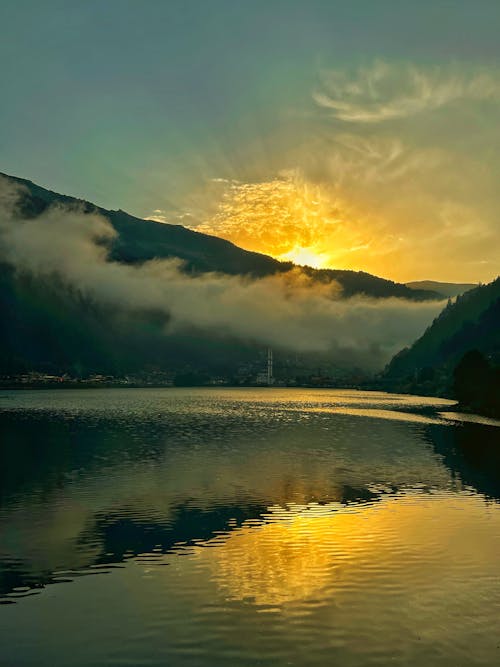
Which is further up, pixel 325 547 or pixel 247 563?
pixel 325 547

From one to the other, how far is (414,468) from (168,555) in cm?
5228

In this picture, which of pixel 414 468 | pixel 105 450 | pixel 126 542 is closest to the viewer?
pixel 126 542

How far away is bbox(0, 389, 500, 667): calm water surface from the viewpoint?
2892 centimetres

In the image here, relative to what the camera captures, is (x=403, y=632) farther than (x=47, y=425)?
No

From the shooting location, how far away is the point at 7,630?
3008 cm

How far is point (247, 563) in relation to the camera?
41312 mm

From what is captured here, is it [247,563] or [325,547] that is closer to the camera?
[247,563]

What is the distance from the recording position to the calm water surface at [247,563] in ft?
94.9

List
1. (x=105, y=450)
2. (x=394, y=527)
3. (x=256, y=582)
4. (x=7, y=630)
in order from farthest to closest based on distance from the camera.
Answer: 1. (x=105, y=450)
2. (x=394, y=527)
3. (x=256, y=582)
4. (x=7, y=630)

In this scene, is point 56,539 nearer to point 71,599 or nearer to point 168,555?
point 168,555

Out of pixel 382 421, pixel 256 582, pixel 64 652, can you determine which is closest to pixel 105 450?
pixel 256 582

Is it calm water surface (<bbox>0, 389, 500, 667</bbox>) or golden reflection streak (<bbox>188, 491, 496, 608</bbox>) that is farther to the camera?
golden reflection streak (<bbox>188, 491, 496, 608</bbox>)

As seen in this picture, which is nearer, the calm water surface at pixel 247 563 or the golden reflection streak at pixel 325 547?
the calm water surface at pixel 247 563

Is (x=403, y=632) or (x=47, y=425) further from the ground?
(x=403, y=632)
